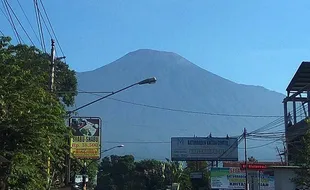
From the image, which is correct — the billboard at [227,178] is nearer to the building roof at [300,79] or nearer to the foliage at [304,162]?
the building roof at [300,79]

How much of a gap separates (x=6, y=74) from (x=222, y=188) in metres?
55.0

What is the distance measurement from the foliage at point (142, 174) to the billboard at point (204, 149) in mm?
2386

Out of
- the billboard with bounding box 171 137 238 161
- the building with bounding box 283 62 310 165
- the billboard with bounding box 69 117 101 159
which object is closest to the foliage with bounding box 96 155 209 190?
the billboard with bounding box 171 137 238 161

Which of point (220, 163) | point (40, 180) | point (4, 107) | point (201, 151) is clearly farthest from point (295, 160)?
point (220, 163)

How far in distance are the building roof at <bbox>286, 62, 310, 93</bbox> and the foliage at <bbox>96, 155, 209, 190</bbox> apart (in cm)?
3154

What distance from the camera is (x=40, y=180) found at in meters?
21.1

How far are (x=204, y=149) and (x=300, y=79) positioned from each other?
107 ft

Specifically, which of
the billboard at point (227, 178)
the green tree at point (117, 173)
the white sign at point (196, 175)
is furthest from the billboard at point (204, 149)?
the billboard at point (227, 178)

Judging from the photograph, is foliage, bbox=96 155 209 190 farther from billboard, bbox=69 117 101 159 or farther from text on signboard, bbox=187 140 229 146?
billboard, bbox=69 117 101 159

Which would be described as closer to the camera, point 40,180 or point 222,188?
point 40,180

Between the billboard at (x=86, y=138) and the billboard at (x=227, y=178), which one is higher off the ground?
the billboard at (x=86, y=138)

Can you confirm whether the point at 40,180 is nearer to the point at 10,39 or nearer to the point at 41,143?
the point at 41,143

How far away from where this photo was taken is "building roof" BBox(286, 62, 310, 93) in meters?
53.5

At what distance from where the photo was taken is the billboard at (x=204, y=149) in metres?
85.0
